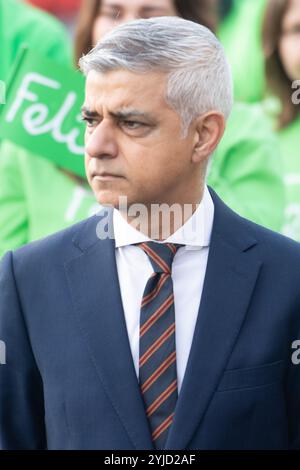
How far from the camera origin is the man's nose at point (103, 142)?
1917 millimetres

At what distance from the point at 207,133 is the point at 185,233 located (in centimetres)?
21

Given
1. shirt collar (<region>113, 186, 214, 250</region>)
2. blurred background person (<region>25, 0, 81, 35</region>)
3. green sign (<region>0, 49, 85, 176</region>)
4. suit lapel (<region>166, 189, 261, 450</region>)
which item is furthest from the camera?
blurred background person (<region>25, 0, 81, 35</region>)

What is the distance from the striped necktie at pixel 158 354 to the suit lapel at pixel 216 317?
0.03 metres

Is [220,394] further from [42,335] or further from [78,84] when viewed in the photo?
[78,84]

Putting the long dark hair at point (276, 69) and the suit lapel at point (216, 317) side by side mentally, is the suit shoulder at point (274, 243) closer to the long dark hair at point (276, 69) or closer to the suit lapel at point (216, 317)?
the suit lapel at point (216, 317)

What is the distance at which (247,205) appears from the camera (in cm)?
325

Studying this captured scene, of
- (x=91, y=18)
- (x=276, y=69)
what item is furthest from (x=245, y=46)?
(x=91, y=18)

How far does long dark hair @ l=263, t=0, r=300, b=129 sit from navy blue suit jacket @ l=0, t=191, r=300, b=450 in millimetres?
1458

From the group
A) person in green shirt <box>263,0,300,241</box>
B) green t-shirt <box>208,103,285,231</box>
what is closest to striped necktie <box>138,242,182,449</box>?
green t-shirt <box>208,103,285,231</box>

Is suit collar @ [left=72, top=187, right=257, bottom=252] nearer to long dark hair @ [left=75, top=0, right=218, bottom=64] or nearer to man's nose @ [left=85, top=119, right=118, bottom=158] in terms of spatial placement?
man's nose @ [left=85, top=119, right=118, bottom=158]

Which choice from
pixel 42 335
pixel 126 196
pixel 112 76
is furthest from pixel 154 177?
pixel 42 335

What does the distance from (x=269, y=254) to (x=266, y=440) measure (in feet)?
1.21

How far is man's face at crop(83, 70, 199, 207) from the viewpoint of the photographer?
1917 mm

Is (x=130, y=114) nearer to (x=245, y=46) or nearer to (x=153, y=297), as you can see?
(x=153, y=297)
